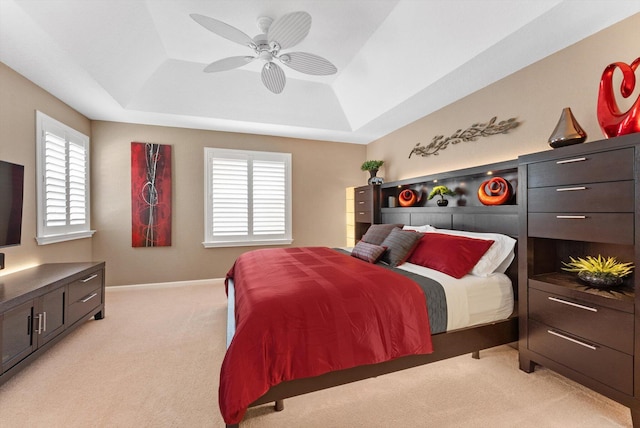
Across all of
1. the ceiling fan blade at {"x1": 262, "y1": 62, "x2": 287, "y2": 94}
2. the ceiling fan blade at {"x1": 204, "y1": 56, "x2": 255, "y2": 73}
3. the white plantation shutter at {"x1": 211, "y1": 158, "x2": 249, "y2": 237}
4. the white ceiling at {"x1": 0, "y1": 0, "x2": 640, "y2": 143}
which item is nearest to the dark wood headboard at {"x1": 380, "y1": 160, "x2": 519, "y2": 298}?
the white ceiling at {"x1": 0, "y1": 0, "x2": 640, "y2": 143}

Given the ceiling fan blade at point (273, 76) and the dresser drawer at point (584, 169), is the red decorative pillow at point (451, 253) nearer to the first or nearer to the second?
the dresser drawer at point (584, 169)

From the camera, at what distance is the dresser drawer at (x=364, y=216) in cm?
453

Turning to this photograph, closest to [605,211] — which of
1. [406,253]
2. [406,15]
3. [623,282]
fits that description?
[623,282]

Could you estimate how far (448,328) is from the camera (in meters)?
1.96

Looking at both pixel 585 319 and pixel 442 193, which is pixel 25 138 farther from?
pixel 585 319

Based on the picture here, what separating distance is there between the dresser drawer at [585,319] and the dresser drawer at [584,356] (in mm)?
42

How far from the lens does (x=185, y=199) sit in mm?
4484

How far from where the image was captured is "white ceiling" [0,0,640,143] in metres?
2.12

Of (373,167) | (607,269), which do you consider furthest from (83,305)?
(607,269)

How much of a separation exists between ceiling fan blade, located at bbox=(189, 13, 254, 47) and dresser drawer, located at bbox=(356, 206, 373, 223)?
3042 millimetres

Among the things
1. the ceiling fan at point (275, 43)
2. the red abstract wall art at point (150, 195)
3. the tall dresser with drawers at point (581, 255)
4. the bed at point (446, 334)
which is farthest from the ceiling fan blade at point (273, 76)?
the red abstract wall art at point (150, 195)

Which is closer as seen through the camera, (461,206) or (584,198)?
(584,198)

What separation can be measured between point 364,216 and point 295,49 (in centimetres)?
275

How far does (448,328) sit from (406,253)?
84cm
